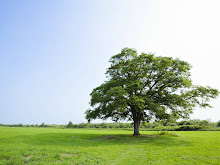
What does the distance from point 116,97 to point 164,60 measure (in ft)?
37.5

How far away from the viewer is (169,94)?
27719 mm

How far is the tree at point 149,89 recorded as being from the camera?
26172 millimetres

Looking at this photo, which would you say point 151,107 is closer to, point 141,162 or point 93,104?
point 93,104

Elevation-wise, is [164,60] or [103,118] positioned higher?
[164,60]

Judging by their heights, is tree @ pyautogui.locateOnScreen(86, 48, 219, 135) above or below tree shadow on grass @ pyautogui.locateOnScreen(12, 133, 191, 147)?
above

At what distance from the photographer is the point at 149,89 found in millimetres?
30234

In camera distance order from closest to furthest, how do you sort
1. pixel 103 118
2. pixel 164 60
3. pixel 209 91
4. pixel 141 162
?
pixel 141 162 < pixel 209 91 < pixel 164 60 < pixel 103 118

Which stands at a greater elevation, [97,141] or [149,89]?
[149,89]

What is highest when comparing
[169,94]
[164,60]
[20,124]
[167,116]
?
[164,60]

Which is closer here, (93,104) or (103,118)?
(93,104)

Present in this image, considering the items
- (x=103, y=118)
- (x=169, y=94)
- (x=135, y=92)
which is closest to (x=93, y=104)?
(x=103, y=118)

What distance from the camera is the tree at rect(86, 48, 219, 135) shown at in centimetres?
2617

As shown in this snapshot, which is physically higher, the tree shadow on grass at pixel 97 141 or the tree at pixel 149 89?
the tree at pixel 149 89

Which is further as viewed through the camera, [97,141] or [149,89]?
[149,89]
